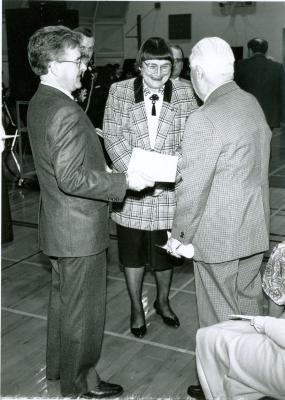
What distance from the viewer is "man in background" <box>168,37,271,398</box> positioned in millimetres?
2301

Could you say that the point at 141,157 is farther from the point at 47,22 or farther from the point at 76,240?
the point at 47,22

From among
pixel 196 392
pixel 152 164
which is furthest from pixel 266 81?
pixel 196 392

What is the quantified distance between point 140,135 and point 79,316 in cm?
117

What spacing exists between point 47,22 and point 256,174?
5675 mm

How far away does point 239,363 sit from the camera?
1.92 m

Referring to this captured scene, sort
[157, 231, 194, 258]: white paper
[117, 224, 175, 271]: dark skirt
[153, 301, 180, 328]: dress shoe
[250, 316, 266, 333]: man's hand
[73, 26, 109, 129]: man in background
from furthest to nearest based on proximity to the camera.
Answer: [73, 26, 109, 129]: man in background, [153, 301, 180, 328]: dress shoe, [117, 224, 175, 271]: dark skirt, [157, 231, 194, 258]: white paper, [250, 316, 266, 333]: man's hand

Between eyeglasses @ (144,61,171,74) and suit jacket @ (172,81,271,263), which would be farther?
eyeglasses @ (144,61,171,74)

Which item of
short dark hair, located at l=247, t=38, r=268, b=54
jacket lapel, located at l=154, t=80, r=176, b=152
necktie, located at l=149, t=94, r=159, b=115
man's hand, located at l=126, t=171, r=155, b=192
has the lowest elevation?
man's hand, located at l=126, t=171, r=155, b=192

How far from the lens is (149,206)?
327 cm

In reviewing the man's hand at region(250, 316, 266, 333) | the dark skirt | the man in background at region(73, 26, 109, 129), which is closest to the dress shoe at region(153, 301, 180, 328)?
the dark skirt

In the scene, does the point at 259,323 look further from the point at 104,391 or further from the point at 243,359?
the point at 104,391

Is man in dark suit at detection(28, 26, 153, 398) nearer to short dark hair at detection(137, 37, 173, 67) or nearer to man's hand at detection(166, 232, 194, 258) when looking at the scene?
man's hand at detection(166, 232, 194, 258)

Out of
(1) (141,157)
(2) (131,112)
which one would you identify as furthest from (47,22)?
(1) (141,157)

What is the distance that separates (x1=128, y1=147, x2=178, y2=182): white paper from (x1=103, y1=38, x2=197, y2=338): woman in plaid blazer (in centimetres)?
73
